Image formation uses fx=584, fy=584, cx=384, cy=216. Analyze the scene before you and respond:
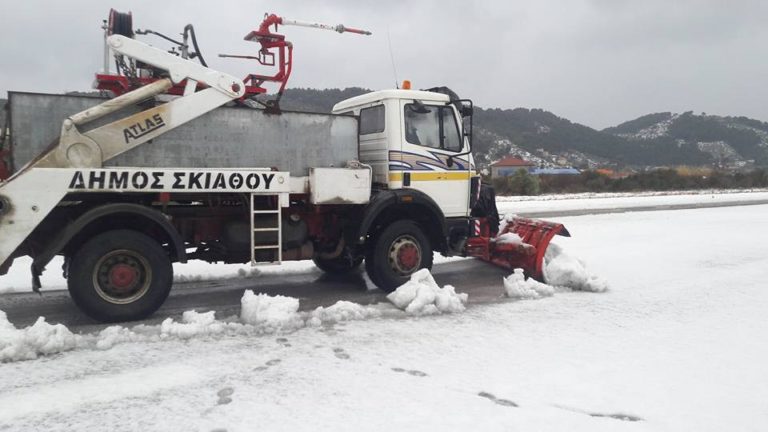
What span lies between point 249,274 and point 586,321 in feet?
17.0

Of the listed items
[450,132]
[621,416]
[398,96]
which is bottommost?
[621,416]

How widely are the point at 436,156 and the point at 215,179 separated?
3.09m

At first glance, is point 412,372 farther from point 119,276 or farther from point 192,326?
point 119,276

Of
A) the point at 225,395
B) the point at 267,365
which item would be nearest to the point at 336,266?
the point at 267,365

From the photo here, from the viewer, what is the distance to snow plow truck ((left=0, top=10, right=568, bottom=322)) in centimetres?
579

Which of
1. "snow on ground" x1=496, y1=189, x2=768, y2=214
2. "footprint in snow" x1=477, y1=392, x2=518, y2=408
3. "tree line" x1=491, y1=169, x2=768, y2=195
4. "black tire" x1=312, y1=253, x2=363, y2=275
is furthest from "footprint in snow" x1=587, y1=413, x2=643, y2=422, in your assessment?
"tree line" x1=491, y1=169, x2=768, y2=195

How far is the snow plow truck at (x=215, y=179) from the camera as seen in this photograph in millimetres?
5785

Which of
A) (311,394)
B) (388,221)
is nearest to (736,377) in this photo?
(311,394)

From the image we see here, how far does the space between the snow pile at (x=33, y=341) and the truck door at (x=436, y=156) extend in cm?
432

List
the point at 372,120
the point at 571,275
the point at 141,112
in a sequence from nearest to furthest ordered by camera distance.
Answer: the point at 141,112
the point at 571,275
the point at 372,120

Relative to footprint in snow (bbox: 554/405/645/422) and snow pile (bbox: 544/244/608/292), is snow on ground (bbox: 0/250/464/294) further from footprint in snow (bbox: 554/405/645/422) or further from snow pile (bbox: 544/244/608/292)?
footprint in snow (bbox: 554/405/645/422)

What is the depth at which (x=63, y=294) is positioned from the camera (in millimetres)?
7609

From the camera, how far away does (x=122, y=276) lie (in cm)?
601

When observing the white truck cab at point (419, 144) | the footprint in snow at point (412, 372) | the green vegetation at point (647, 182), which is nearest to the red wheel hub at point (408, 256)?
the white truck cab at point (419, 144)
